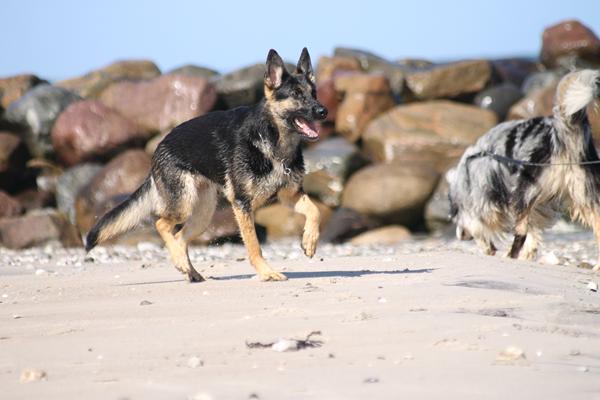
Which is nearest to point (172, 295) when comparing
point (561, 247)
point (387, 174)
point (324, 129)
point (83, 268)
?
point (83, 268)

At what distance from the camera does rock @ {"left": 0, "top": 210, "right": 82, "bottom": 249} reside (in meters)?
16.2

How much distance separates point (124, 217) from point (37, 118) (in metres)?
17.6

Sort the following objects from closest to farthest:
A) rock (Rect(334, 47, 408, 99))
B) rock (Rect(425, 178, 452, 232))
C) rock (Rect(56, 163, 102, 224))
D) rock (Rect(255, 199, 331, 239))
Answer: rock (Rect(425, 178, 452, 232)), rock (Rect(255, 199, 331, 239)), rock (Rect(56, 163, 102, 224)), rock (Rect(334, 47, 408, 99))

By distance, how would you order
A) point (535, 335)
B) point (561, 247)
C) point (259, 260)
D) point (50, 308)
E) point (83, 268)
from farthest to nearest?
1. point (561, 247)
2. point (83, 268)
3. point (259, 260)
4. point (50, 308)
5. point (535, 335)

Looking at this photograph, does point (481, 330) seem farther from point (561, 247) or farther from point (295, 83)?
point (561, 247)

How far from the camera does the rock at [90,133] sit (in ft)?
78.4

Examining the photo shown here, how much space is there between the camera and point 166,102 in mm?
24438

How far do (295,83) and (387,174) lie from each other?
13.0 meters

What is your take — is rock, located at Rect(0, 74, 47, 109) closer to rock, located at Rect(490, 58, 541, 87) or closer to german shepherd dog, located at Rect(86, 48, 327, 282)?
rock, located at Rect(490, 58, 541, 87)

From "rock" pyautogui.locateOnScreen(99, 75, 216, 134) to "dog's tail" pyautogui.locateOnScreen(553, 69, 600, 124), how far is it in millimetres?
15309

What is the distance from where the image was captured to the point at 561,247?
48.8 feet

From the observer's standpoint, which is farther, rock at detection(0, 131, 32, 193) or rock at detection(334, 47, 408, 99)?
rock at detection(334, 47, 408, 99)

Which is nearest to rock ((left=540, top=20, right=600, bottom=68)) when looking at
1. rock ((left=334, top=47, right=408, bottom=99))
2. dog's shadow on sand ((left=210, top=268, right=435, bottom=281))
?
rock ((left=334, top=47, right=408, bottom=99))

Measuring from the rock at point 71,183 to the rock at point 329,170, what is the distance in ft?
17.5
